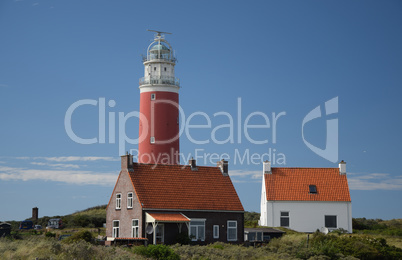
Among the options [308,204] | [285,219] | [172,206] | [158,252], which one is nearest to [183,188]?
[172,206]

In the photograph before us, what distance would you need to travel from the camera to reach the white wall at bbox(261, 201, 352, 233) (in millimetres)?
44125

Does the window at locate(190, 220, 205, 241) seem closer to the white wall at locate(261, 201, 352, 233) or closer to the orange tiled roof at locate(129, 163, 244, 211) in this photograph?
the orange tiled roof at locate(129, 163, 244, 211)

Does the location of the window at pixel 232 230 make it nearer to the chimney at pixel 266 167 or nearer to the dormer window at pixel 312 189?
the dormer window at pixel 312 189

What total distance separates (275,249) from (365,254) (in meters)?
4.97

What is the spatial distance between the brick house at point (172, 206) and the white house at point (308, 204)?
23.9 feet

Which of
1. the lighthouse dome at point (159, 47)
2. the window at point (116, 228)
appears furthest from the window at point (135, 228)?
the lighthouse dome at point (159, 47)

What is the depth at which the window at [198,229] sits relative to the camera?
116ft

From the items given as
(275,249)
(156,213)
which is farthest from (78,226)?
(275,249)

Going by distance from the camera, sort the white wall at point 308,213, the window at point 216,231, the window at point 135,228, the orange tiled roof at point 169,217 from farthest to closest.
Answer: the white wall at point 308,213, the window at point 216,231, the window at point 135,228, the orange tiled roof at point 169,217

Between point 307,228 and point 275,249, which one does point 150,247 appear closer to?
point 275,249

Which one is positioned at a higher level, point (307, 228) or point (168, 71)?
point (168, 71)

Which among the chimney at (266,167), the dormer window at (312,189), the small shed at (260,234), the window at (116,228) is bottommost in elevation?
the small shed at (260,234)

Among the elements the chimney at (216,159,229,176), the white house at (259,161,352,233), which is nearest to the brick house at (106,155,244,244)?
the chimney at (216,159,229,176)

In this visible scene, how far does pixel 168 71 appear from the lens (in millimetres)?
47938
